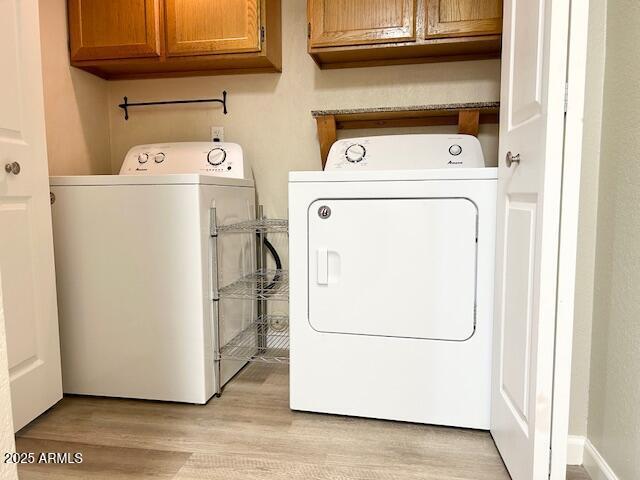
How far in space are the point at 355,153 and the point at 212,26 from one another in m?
0.86

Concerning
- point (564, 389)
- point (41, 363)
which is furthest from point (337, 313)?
point (41, 363)

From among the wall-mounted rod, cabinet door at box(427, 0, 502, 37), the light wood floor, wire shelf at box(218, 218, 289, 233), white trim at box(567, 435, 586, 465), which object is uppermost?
cabinet door at box(427, 0, 502, 37)

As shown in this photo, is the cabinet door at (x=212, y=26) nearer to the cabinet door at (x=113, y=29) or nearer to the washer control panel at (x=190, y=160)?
the cabinet door at (x=113, y=29)

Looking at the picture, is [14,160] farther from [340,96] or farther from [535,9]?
[535,9]

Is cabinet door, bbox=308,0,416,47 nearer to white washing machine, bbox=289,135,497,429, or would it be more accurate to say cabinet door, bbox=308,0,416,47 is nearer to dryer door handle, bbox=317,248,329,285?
white washing machine, bbox=289,135,497,429

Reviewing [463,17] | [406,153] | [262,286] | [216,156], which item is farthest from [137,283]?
[463,17]

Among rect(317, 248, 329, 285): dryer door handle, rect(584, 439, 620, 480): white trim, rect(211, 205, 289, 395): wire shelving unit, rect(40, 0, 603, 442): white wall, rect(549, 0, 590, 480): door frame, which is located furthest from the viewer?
rect(40, 0, 603, 442): white wall

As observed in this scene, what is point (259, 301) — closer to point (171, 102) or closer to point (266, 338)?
point (266, 338)

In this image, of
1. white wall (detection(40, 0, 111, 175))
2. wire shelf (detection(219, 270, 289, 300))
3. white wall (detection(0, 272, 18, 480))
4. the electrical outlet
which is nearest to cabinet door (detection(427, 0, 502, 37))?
the electrical outlet

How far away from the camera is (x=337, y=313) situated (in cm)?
166

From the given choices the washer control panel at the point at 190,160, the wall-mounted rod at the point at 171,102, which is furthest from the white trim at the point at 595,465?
the wall-mounted rod at the point at 171,102

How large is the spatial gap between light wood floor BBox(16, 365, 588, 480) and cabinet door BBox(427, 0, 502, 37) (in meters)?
1.53

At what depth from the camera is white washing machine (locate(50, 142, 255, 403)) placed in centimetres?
175

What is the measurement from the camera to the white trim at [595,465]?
123 cm
